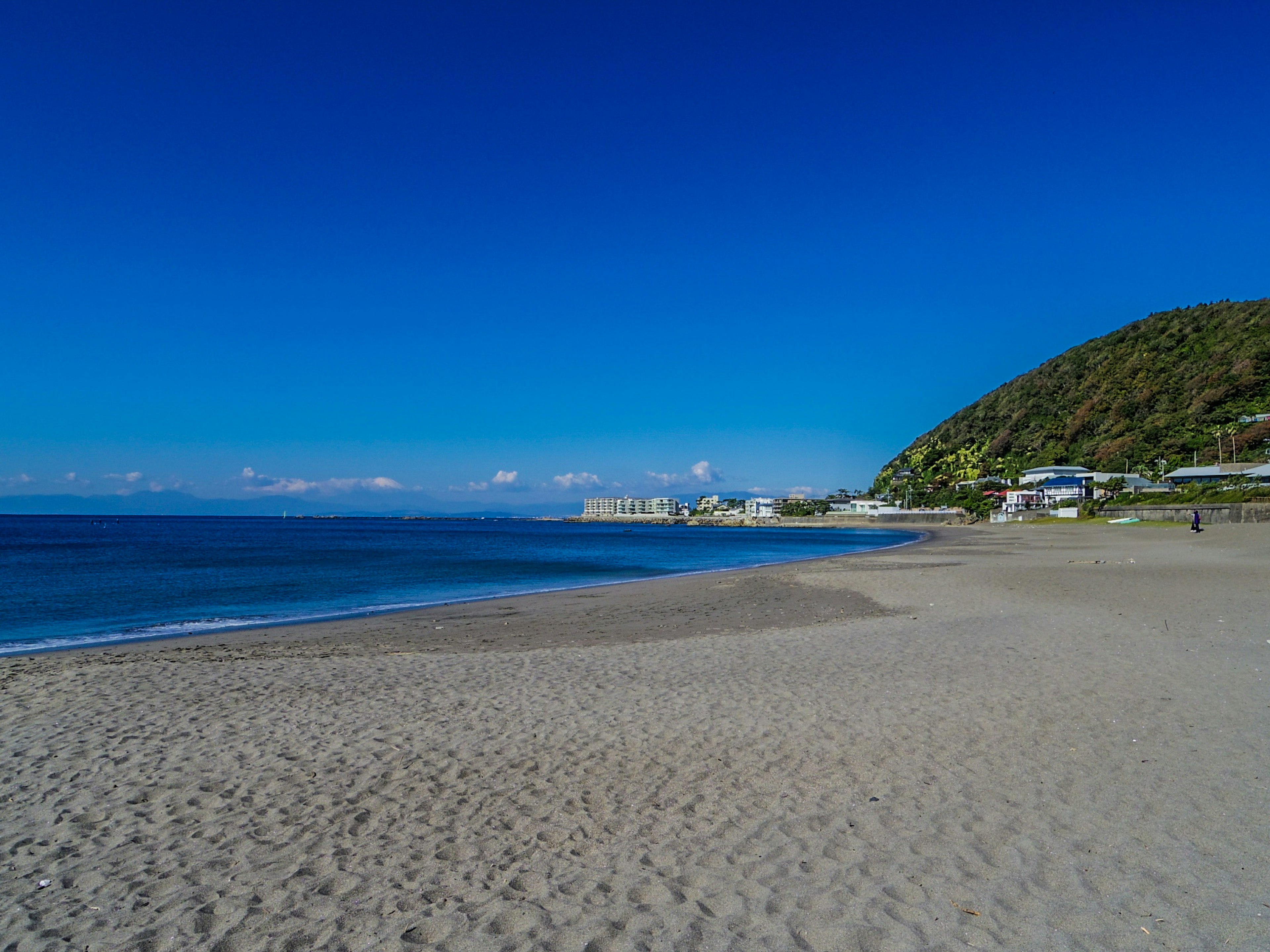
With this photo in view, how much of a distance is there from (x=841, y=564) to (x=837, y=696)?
25786mm

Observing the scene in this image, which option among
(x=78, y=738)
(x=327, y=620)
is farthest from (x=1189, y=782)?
(x=327, y=620)

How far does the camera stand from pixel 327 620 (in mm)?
18234

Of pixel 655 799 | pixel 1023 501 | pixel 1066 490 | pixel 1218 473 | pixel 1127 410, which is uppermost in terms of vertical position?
pixel 1127 410

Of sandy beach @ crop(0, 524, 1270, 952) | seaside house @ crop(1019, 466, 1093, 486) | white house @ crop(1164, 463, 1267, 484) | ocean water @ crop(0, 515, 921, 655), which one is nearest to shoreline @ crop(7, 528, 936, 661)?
ocean water @ crop(0, 515, 921, 655)

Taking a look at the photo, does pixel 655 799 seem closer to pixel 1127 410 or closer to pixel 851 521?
pixel 1127 410


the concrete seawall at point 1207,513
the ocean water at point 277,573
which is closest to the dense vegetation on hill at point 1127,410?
the concrete seawall at point 1207,513

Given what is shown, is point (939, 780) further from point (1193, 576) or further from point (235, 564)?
point (235, 564)

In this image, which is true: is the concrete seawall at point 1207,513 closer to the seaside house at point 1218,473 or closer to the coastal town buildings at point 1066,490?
the seaside house at point 1218,473

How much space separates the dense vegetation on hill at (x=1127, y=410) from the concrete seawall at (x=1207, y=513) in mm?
24079

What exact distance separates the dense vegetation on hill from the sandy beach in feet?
283

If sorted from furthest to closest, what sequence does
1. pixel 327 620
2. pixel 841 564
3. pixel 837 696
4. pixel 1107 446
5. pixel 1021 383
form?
pixel 1021 383 < pixel 1107 446 < pixel 841 564 < pixel 327 620 < pixel 837 696

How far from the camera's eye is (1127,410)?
345 feet

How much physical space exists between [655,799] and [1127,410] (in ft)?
412

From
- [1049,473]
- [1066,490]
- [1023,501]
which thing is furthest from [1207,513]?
[1049,473]
